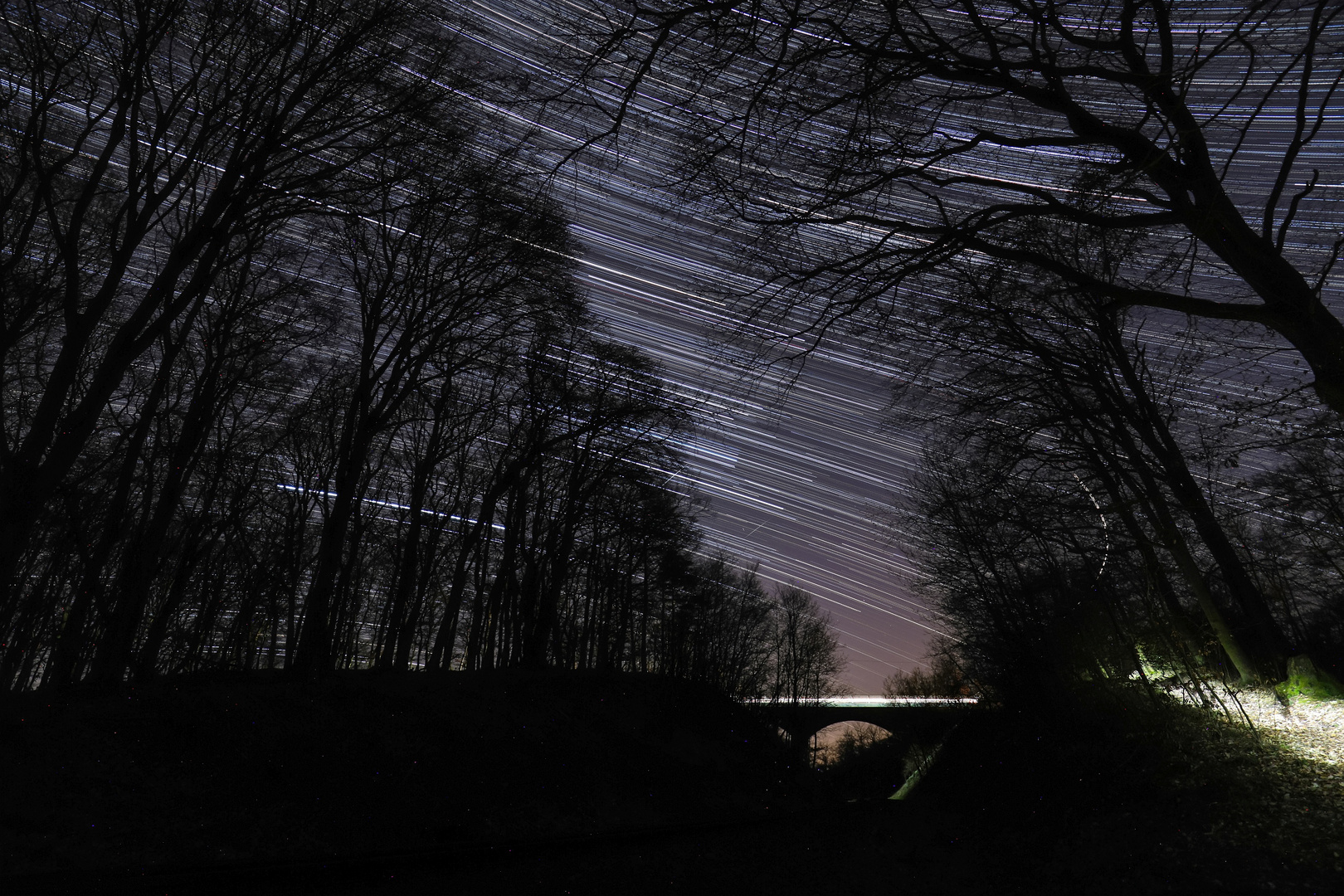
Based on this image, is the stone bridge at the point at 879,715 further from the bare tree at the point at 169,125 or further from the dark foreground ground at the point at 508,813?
the bare tree at the point at 169,125

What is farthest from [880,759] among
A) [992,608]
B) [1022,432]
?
[1022,432]

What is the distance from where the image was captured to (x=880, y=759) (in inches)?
1970

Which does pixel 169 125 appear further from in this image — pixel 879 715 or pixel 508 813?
pixel 879 715

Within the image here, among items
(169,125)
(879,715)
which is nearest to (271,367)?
(169,125)

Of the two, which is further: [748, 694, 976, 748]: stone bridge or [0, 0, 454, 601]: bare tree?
[748, 694, 976, 748]: stone bridge

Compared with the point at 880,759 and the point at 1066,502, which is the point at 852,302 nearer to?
the point at 1066,502

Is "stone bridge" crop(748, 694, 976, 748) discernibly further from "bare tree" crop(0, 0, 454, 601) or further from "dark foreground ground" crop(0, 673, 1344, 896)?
"bare tree" crop(0, 0, 454, 601)

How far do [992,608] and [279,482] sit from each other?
81.9 ft

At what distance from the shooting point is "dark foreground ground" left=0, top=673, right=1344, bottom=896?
6.92 metres

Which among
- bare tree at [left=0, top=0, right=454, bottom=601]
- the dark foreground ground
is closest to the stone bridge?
the dark foreground ground

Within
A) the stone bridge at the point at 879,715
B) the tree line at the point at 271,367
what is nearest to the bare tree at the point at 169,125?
the tree line at the point at 271,367

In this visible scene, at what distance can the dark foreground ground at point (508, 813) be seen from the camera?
6918 mm

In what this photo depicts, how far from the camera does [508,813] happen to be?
1221 centimetres

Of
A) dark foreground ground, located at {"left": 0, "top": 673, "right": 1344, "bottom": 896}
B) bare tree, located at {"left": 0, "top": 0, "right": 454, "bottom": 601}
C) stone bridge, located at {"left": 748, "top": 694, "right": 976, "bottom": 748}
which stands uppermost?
bare tree, located at {"left": 0, "top": 0, "right": 454, "bottom": 601}
